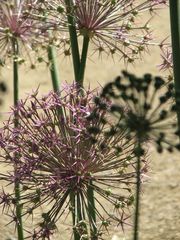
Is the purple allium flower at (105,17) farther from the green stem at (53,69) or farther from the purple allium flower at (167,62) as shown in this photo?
the green stem at (53,69)

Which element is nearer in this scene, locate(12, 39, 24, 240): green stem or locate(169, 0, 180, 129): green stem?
locate(169, 0, 180, 129): green stem

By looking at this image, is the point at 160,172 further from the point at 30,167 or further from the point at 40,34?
the point at 30,167

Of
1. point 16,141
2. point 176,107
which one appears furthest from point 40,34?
point 176,107

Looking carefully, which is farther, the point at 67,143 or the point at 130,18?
the point at 130,18

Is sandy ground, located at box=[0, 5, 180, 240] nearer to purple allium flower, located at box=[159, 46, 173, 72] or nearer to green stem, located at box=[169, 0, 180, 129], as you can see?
purple allium flower, located at box=[159, 46, 173, 72]

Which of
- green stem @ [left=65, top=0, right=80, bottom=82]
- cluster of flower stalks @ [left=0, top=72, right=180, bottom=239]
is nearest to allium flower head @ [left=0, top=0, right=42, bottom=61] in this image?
green stem @ [left=65, top=0, right=80, bottom=82]

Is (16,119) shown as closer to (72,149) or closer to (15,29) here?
(72,149)
